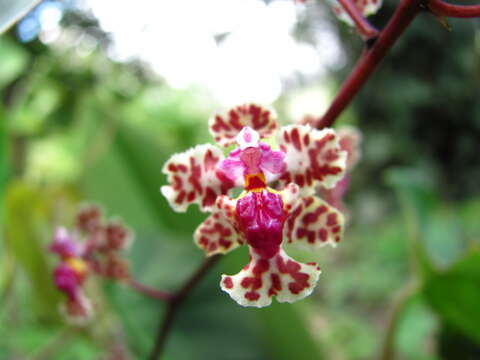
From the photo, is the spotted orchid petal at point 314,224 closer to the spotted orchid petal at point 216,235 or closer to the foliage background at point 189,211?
the spotted orchid petal at point 216,235

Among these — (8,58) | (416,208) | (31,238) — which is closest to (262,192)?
(416,208)

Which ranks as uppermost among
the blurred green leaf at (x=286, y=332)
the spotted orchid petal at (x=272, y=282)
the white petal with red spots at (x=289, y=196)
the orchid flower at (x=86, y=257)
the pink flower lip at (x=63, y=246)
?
the white petal with red spots at (x=289, y=196)

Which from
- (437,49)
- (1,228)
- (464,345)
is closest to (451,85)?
(437,49)

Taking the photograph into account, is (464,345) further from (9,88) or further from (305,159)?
(9,88)

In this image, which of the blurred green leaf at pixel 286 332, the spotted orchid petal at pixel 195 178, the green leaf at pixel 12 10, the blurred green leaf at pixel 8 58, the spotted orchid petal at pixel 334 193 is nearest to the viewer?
the green leaf at pixel 12 10

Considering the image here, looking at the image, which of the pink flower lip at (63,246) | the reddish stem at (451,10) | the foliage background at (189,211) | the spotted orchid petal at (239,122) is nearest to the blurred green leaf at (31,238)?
the foliage background at (189,211)

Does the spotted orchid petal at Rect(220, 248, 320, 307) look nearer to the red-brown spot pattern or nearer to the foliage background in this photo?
the red-brown spot pattern
